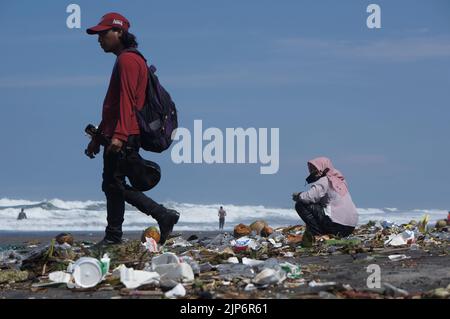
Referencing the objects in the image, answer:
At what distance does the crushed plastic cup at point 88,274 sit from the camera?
6.84 m

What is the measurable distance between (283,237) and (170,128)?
10.9 ft

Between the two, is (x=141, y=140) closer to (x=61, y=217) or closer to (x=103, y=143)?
(x=103, y=143)

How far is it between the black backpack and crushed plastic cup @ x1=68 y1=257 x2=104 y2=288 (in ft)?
7.53

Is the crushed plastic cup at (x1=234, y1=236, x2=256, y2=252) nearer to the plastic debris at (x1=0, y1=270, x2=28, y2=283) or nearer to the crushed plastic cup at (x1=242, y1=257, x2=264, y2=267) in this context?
the crushed plastic cup at (x1=242, y1=257, x2=264, y2=267)

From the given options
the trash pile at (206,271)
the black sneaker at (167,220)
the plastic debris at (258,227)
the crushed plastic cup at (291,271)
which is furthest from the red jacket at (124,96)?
the plastic debris at (258,227)

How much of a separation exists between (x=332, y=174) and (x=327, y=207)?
468 mm

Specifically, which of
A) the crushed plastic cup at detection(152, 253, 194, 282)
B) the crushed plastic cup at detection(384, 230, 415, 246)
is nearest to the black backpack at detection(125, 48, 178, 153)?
the crushed plastic cup at detection(152, 253, 194, 282)

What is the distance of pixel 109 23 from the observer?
916cm

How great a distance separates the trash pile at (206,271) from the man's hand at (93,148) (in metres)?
0.97

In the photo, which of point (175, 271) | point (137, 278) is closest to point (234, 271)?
point (175, 271)

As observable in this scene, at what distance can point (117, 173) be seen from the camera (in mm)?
9148

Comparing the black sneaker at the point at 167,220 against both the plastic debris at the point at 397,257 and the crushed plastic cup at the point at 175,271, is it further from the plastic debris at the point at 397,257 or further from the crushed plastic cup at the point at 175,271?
the crushed plastic cup at the point at 175,271
